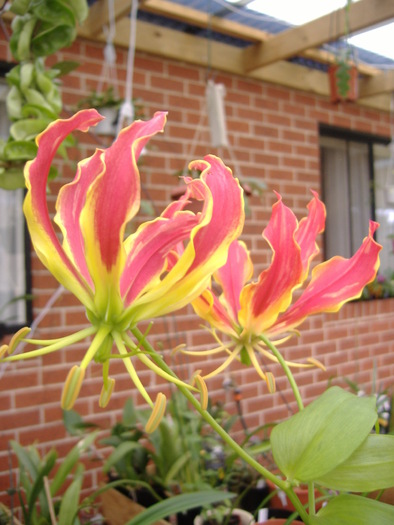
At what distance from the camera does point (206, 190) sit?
335mm

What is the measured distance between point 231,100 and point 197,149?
338 millimetres

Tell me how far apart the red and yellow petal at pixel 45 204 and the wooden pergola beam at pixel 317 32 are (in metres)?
2.15

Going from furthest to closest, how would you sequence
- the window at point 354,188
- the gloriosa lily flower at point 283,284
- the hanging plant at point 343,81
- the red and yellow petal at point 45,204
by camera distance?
the window at point 354,188 < the hanging plant at point 343,81 < the gloriosa lily flower at point 283,284 < the red and yellow petal at point 45,204

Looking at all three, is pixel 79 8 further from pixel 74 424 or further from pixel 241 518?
pixel 74 424

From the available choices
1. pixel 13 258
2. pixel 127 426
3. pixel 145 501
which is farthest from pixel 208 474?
pixel 13 258

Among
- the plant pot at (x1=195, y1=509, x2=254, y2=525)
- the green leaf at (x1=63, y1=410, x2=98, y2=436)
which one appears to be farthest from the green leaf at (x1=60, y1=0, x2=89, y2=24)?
the green leaf at (x1=63, y1=410, x2=98, y2=436)

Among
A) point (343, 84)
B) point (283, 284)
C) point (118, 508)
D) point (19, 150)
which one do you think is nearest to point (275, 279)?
point (283, 284)

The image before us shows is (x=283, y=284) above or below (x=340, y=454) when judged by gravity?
above

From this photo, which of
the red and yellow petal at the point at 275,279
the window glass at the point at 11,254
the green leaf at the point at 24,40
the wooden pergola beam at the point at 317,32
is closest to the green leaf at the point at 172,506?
the red and yellow petal at the point at 275,279

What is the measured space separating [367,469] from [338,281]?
17cm

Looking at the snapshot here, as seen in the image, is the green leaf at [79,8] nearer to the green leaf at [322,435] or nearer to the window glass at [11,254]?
the green leaf at [322,435]

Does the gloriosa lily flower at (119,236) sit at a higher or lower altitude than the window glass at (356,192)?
lower

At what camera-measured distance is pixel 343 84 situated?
7.89ft

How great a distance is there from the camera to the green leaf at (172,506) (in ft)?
2.86
